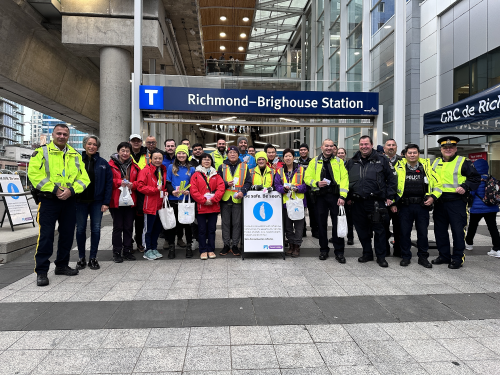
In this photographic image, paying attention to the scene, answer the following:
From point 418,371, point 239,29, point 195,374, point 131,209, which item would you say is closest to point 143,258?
point 131,209

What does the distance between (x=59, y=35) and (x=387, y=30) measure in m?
13.2

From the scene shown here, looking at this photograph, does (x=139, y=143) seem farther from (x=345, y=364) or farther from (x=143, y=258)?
(x=345, y=364)

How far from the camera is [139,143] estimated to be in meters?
5.93

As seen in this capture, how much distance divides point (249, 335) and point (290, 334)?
1.24ft

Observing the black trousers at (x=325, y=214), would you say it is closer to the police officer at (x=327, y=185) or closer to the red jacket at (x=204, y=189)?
the police officer at (x=327, y=185)

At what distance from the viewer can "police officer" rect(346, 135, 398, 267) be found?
518 centimetres

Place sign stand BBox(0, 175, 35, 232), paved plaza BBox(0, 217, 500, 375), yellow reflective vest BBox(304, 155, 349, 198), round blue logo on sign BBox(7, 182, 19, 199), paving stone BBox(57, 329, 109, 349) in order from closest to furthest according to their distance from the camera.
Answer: paved plaza BBox(0, 217, 500, 375), paving stone BBox(57, 329, 109, 349), yellow reflective vest BBox(304, 155, 349, 198), sign stand BBox(0, 175, 35, 232), round blue logo on sign BBox(7, 182, 19, 199)

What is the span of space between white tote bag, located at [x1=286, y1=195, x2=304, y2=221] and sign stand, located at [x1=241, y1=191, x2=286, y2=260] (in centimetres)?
19

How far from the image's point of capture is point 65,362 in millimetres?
2537

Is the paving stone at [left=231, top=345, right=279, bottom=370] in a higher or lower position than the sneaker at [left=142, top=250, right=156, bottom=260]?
lower

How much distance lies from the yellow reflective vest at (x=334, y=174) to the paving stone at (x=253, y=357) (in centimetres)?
323

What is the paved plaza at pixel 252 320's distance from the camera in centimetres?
254

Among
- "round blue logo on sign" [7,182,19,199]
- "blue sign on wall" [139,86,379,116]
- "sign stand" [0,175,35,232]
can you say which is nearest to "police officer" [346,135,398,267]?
"blue sign on wall" [139,86,379,116]

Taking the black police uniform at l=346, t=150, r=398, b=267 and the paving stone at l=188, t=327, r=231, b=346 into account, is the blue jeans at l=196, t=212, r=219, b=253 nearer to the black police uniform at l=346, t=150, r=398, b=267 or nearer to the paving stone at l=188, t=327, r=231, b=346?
the black police uniform at l=346, t=150, r=398, b=267
